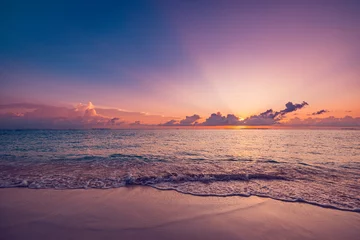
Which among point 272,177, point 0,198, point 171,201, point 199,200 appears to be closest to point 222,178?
point 272,177

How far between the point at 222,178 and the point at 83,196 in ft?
25.5

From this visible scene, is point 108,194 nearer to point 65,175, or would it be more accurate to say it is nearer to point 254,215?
point 65,175

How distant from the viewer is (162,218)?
6.19 m

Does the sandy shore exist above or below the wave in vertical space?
above

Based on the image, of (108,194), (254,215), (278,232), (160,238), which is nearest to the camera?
(160,238)

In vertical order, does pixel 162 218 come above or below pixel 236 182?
above

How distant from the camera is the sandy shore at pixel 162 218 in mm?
5324

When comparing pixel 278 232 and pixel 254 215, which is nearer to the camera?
pixel 278 232

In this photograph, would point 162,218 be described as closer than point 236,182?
Yes

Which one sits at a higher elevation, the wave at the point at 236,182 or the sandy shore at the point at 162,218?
the sandy shore at the point at 162,218

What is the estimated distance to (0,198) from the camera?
316 inches

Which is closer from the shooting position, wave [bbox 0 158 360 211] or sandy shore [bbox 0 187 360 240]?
sandy shore [bbox 0 187 360 240]

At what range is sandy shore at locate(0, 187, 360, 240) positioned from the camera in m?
5.32

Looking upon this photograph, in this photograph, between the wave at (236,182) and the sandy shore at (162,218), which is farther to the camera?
the wave at (236,182)
